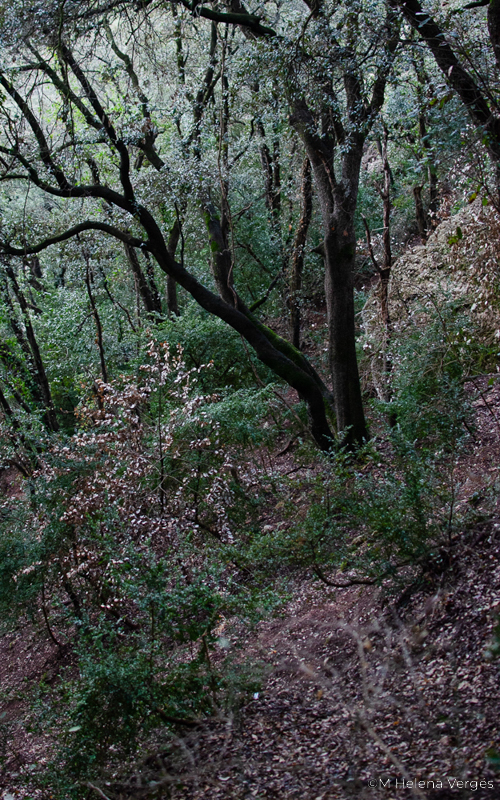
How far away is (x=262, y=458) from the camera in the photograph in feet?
26.6

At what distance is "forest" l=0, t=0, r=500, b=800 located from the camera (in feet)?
10.4

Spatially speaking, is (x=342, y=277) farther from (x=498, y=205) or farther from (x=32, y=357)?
(x=32, y=357)

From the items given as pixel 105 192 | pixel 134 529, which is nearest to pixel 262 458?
pixel 134 529

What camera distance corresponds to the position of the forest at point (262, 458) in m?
3.18

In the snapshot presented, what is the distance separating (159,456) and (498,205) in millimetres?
3972

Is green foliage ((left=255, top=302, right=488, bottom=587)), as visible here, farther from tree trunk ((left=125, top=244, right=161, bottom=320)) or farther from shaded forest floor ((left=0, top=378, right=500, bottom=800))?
tree trunk ((left=125, top=244, right=161, bottom=320))

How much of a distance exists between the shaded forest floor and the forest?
0.06ft

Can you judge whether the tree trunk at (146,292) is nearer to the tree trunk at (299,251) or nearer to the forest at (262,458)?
the forest at (262,458)

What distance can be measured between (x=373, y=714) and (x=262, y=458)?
5095 millimetres

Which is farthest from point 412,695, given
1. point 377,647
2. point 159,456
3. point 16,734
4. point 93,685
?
point 16,734

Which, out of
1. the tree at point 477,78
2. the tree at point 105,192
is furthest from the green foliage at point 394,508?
the tree at point 105,192

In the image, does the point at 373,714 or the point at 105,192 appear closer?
the point at 373,714

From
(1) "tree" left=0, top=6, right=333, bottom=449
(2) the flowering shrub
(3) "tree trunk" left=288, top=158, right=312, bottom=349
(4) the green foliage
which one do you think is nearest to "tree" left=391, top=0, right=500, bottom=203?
(4) the green foliage

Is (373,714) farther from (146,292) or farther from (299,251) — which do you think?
(146,292)
